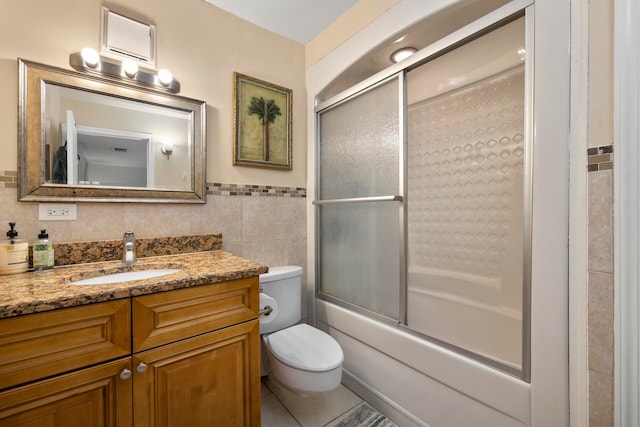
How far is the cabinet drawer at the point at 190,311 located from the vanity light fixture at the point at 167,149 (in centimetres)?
88

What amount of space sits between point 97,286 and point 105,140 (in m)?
0.83

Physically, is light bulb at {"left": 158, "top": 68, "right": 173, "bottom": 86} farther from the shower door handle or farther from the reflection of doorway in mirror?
the shower door handle

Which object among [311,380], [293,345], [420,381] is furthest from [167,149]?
[420,381]

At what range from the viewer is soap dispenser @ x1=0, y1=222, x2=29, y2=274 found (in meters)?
1.10

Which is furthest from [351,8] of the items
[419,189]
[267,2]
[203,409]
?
[203,409]

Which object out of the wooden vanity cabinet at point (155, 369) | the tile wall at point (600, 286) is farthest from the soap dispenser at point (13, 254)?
the tile wall at point (600, 286)

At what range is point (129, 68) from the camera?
1.39 meters

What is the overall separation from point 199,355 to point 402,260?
1.07 m

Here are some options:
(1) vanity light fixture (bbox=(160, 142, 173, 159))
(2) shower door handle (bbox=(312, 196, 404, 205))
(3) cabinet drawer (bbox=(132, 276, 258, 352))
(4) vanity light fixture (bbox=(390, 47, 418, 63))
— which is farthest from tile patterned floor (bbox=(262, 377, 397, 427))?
(4) vanity light fixture (bbox=(390, 47, 418, 63))

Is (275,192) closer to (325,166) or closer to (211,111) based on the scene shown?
(325,166)

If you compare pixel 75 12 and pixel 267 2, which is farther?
pixel 267 2

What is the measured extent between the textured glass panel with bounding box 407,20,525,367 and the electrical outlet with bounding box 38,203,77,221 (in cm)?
169

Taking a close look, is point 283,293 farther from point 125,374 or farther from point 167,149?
point 167,149

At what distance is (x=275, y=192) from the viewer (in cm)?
197
